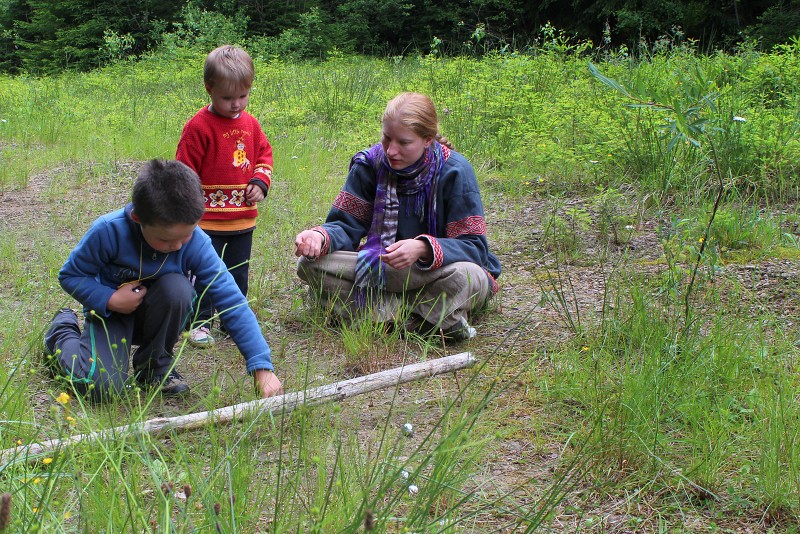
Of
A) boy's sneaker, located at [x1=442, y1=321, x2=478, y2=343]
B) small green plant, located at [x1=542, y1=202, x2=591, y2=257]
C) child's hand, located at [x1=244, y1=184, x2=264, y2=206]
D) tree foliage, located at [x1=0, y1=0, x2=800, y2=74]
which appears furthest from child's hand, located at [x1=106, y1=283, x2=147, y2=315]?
tree foliage, located at [x1=0, y1=0, x2=800, y2=74]

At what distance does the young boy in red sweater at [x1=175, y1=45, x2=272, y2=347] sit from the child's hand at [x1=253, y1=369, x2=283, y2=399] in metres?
1.02

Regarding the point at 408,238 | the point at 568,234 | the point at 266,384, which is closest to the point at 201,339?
the point at 266,384

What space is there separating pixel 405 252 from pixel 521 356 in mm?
695

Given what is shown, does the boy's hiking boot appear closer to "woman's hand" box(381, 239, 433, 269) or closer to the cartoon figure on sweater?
the cartoon figure on sweater

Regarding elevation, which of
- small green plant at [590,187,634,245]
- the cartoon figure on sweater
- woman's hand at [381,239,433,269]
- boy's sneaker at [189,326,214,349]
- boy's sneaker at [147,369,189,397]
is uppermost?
the cartoon figure on sweater

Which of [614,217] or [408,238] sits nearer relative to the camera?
[408,238]

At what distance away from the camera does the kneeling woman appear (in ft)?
11.5

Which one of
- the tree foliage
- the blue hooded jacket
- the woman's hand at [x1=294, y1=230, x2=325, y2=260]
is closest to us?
the blue hooded jacket

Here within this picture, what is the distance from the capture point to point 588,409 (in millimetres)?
2648

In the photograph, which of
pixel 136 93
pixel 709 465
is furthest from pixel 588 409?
pixel 136 93

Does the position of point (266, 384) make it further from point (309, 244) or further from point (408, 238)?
point (408, 238)

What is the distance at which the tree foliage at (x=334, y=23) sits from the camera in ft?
49.1

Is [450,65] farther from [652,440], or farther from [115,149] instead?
[652,440]

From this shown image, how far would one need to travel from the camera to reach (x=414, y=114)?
11.3 ft
